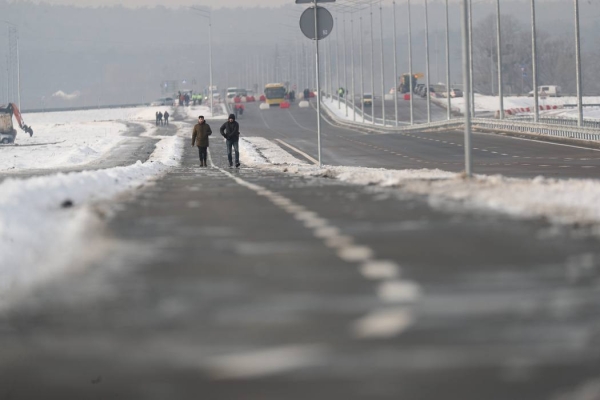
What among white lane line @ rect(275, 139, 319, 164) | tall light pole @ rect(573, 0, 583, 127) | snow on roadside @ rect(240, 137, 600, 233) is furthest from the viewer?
tall light pole @ rect(573, 0, 583, 127)

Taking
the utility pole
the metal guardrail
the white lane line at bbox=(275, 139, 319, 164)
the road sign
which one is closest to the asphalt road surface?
the road sign

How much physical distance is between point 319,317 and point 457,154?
60.1 meters

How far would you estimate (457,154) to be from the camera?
66375 mm

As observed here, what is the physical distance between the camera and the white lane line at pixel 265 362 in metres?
5.75

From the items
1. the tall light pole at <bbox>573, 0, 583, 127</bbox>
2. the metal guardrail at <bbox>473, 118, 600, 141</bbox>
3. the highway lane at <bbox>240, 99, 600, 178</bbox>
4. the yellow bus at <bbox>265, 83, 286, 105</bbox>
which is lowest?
the highway lane at <bbox>240, 99, 600, 178</bbox>

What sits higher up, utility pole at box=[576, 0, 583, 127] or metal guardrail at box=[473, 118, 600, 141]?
utility pole at box=[576, 0, 583, 127]

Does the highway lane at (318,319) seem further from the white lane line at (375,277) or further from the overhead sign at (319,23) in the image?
the overhead sign at (319,23)

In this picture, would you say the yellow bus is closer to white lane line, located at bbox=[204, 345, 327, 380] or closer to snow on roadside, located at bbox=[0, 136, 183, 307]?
snow on roadside, located at bbox=[0, 136, 183, 307]

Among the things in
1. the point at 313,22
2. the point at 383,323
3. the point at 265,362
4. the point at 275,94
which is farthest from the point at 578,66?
the point at 275,94

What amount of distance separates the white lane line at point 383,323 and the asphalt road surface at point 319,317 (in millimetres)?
15

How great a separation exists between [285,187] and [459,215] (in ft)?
31.0

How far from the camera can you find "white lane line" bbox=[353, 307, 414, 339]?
20.5ft

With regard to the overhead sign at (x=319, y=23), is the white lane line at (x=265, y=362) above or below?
below

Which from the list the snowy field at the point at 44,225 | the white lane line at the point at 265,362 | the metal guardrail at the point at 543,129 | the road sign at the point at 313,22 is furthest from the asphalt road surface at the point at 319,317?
the metal guardrail at the point at 543,129
